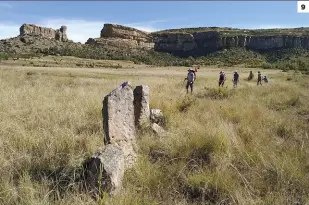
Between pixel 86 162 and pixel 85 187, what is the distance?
46cm

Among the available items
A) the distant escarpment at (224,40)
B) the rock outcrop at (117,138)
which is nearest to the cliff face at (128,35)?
the distant escarpment at (224,40)

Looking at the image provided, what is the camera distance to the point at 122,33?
6156 inches

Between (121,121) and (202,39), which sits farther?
(202,39)

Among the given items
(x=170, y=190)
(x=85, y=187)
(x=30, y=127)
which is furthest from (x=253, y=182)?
(x=30, y=127)

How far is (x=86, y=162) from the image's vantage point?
4.28 meters

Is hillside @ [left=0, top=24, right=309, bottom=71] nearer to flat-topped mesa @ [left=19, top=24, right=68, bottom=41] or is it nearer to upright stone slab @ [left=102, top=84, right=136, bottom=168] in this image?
flat-topped mesa @ [left=19, top=24, right=68, bottom=41]

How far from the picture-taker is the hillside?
90581mm

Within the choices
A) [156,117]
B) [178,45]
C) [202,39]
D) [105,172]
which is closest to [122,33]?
[178,45]

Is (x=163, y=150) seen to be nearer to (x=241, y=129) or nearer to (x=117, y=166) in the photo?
(x=117, y=166)

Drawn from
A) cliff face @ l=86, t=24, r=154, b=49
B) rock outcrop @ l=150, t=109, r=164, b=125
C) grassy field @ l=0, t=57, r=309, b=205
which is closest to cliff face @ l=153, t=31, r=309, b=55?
cliff face @ l=86, t=24, r=154, b=49

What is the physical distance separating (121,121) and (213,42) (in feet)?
439

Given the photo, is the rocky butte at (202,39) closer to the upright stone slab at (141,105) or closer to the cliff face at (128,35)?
the cliff face at (128,35)

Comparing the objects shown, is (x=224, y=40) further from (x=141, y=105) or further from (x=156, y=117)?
(x=141, y=105)

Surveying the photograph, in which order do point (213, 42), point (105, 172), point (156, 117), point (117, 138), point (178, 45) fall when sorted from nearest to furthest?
1. point (105, 172)
2. point (117, 138)
3. point (156, 117)
4. point (213, 42)
5. point (178, 45)
